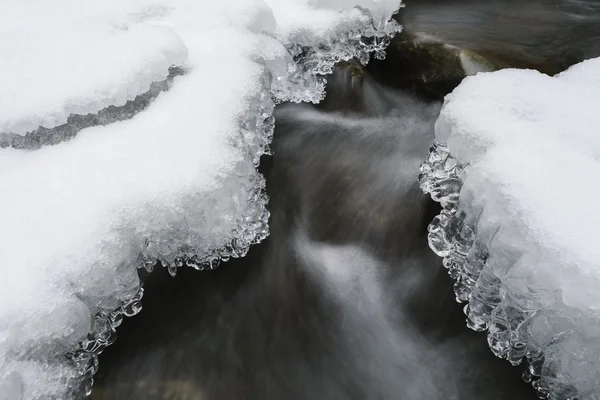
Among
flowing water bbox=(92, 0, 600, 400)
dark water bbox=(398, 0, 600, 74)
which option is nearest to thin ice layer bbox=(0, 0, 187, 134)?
flowing water bbox=(92, 0, 600, 400)

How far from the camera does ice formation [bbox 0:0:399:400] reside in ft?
6.33

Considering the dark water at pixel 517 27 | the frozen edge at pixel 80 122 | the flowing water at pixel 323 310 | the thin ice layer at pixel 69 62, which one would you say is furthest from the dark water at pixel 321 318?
the dark water at pixel 517 27

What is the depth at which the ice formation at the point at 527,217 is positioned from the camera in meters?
1.81

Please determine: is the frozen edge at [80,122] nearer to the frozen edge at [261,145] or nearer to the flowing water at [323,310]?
the frozen edge at [261,145]

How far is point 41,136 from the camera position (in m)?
2.68

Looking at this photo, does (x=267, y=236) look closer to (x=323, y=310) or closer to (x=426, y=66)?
(x=323, y=310)

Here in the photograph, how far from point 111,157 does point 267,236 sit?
3.74ft

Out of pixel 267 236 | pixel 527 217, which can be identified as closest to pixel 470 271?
pixel 527 217

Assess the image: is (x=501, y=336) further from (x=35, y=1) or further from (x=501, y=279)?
(x=35, y=1)

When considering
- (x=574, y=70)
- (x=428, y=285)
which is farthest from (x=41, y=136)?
(x=574, y=70)

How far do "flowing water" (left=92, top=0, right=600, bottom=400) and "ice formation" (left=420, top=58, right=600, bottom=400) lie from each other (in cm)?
21

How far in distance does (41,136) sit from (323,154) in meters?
2.10

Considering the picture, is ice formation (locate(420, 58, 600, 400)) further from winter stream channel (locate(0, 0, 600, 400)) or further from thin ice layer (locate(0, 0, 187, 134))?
thin ice layer (locate(0, 0, 187, 134))

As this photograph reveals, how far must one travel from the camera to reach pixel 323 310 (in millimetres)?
2572
